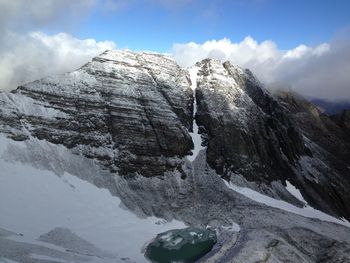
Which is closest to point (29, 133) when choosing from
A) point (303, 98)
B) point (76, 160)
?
point (76, 160)

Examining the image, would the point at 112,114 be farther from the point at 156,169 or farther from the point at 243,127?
the point at 243,127

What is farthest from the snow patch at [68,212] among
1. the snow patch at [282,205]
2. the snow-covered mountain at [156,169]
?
the snow patch at [282,205]

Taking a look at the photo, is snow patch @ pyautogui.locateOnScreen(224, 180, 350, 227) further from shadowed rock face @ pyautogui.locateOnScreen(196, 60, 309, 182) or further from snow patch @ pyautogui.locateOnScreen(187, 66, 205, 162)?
snow patch @ pyautogui.locateOnScreen(187, 66, 205, 162)

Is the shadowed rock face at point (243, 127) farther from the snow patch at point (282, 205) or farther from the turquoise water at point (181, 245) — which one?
the turquoise water at point (181, 245)

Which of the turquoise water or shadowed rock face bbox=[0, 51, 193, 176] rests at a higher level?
shadowed rock face bbox=[0, 51, 193, 176]

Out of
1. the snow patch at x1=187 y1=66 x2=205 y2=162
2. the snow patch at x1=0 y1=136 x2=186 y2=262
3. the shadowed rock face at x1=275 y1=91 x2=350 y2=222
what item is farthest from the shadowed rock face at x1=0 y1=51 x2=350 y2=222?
the snow patch at x1=0 y1=136 x2=186 y2=262

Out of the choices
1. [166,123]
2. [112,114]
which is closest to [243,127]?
[166,123]
